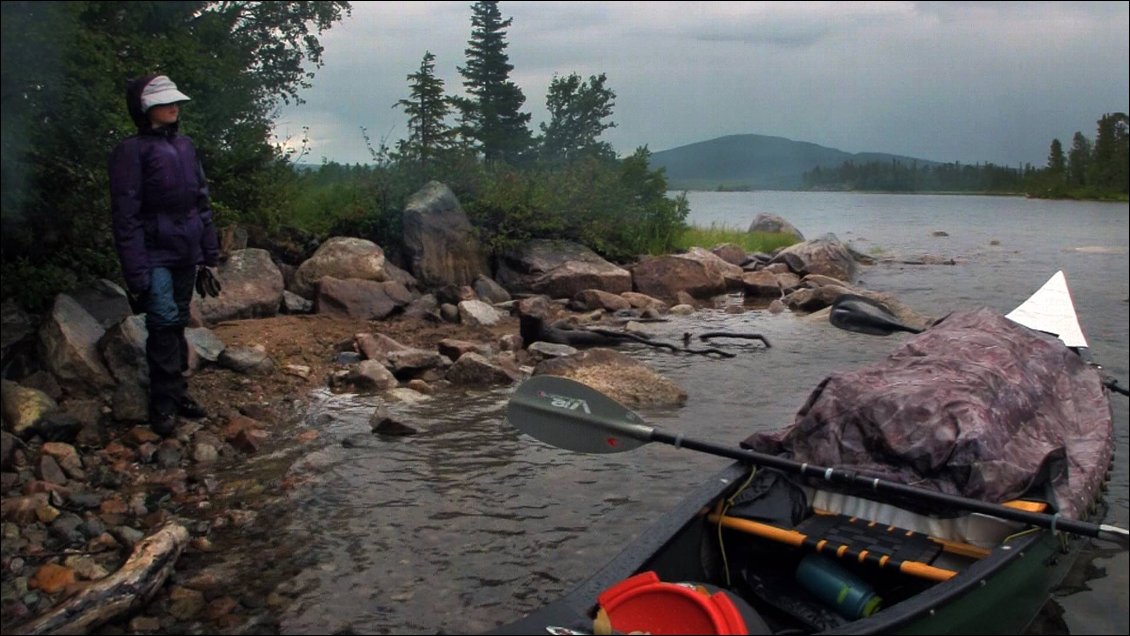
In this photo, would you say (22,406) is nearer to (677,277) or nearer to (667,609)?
(667,609)

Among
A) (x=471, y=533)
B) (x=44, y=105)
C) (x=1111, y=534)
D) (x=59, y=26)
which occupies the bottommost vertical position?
(x=471, y=533)

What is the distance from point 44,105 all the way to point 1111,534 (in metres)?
7.37

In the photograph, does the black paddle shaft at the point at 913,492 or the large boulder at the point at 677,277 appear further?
the large boulder at the point at 677,277

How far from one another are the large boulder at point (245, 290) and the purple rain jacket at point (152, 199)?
11.5 ft

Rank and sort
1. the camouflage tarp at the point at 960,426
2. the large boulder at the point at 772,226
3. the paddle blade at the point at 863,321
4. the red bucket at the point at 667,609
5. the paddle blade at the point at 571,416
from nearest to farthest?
the red bucket at the point at 667,609 → the camouflage tarp at the point at 960,426 → the paddle blade at the point at 571,416 → the paddle blade at the point at 863,321 → the large boulder at the point at 772,226

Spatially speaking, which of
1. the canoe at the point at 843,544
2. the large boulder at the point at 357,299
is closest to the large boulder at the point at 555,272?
the large boulder at the point at 357,299

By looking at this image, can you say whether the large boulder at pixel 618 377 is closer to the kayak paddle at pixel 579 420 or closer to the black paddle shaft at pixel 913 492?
the kayak paddle at pixel 579 420

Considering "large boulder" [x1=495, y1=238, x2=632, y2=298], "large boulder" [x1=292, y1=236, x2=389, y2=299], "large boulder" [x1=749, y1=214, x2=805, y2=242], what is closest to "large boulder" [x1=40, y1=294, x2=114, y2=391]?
"large boulder" [x1=292, y1=236, x2=389, y2=299]

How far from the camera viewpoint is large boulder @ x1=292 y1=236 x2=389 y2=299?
43.1ft

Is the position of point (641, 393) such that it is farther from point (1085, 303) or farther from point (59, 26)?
point (1085, 303)

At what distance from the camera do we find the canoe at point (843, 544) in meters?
3.75

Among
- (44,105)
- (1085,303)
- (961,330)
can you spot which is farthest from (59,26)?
(1085,303)

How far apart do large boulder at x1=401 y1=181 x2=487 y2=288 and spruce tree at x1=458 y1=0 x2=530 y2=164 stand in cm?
530

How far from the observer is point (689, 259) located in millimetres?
17656
